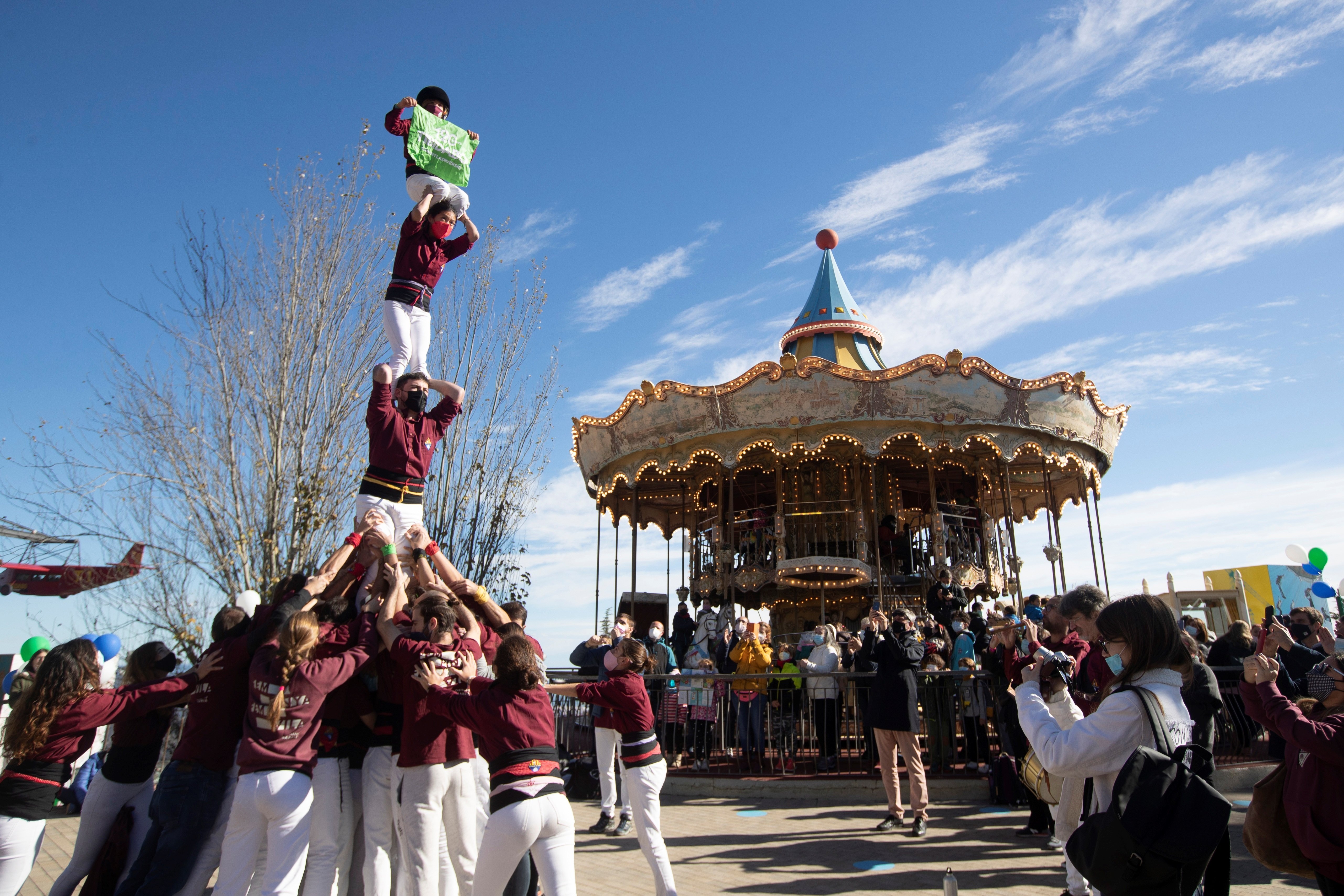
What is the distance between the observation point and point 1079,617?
13.5 feet

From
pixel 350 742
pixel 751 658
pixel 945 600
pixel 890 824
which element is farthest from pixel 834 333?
pixel 350 742

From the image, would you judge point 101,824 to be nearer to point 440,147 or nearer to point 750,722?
point 440,147

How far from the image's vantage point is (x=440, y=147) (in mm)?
5832

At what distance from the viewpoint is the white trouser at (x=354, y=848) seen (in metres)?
4.23

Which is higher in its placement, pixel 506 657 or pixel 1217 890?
pixel 506 657

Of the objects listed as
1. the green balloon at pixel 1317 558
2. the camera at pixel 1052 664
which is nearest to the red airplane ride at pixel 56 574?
the camera at pixel 1052 664

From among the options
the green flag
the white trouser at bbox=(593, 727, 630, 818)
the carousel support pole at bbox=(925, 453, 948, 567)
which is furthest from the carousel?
the green flag

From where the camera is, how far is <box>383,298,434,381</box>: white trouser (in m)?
5.42

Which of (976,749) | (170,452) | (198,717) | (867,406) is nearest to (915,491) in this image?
(867,406)

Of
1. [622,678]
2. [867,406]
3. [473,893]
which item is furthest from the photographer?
[867,406]

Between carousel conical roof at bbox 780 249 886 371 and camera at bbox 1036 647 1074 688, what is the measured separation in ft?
54.3

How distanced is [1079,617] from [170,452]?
40.5 feet

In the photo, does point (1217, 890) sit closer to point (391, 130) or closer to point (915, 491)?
point (391, 130)

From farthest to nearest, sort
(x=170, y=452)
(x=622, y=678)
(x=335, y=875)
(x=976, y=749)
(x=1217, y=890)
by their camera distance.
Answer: (x=170, y=452) → (x=976, y=749) → (x=622, y=678) → (x=335, y=875) → (x=1217, y=890)
